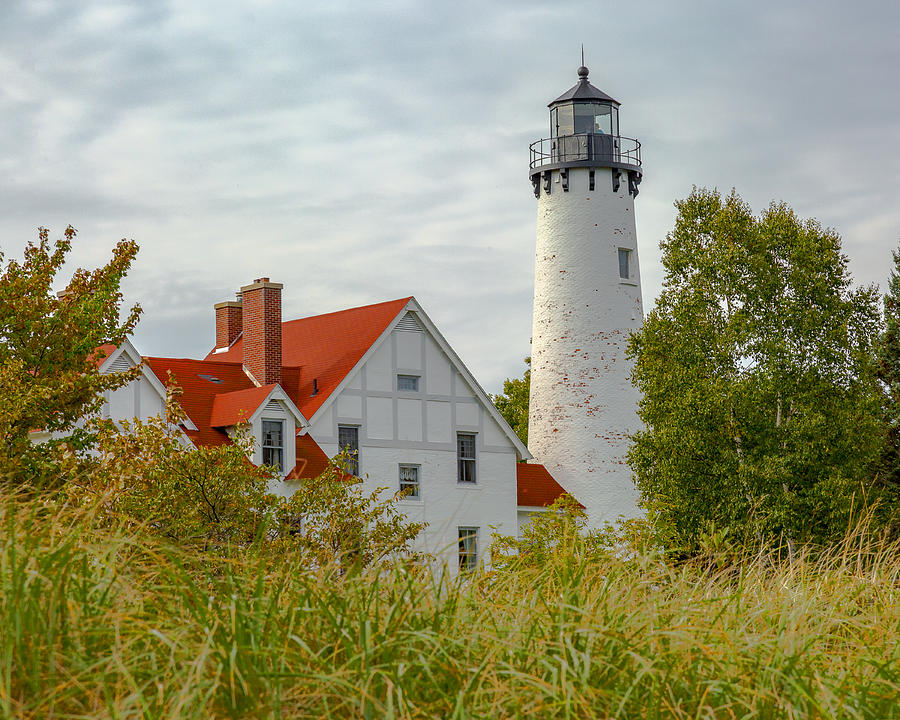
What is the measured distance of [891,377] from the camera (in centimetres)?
3597

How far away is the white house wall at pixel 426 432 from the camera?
3409cm

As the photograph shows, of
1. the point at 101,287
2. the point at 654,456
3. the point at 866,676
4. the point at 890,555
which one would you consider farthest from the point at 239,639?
the point at 654,456

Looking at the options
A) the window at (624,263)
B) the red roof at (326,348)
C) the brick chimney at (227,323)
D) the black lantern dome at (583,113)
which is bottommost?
the red roof at (326,348)

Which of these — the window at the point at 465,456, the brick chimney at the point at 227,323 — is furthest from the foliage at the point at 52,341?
the brick chimney at the point at 227,323

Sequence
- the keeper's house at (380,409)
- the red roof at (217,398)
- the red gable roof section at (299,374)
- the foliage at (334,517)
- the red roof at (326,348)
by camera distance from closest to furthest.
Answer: the foliage at (334,517), the red roof at (217,398), the red gable roof section at (299,374), the keeper's house at (380,409), the red roof at (326,348)

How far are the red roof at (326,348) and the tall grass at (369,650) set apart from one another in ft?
87.8

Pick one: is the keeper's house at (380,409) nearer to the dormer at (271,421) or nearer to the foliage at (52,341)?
the dormer at (271,421)

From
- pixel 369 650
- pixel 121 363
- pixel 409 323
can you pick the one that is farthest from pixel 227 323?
pixel 369 650

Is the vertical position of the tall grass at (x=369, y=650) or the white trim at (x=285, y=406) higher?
the white trim at (x=285, y=406)

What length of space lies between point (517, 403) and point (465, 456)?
14.7 metres

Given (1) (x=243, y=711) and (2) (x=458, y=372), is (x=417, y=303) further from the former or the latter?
(1) (x=243, y=711)

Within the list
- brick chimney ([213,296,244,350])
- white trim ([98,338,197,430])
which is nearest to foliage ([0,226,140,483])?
white trim ([98,338,197,430])

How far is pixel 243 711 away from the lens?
5.09 meters

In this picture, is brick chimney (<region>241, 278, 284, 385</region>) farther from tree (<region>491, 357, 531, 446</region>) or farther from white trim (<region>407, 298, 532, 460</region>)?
tree (<region>491, 357, 531, 446</region>)
